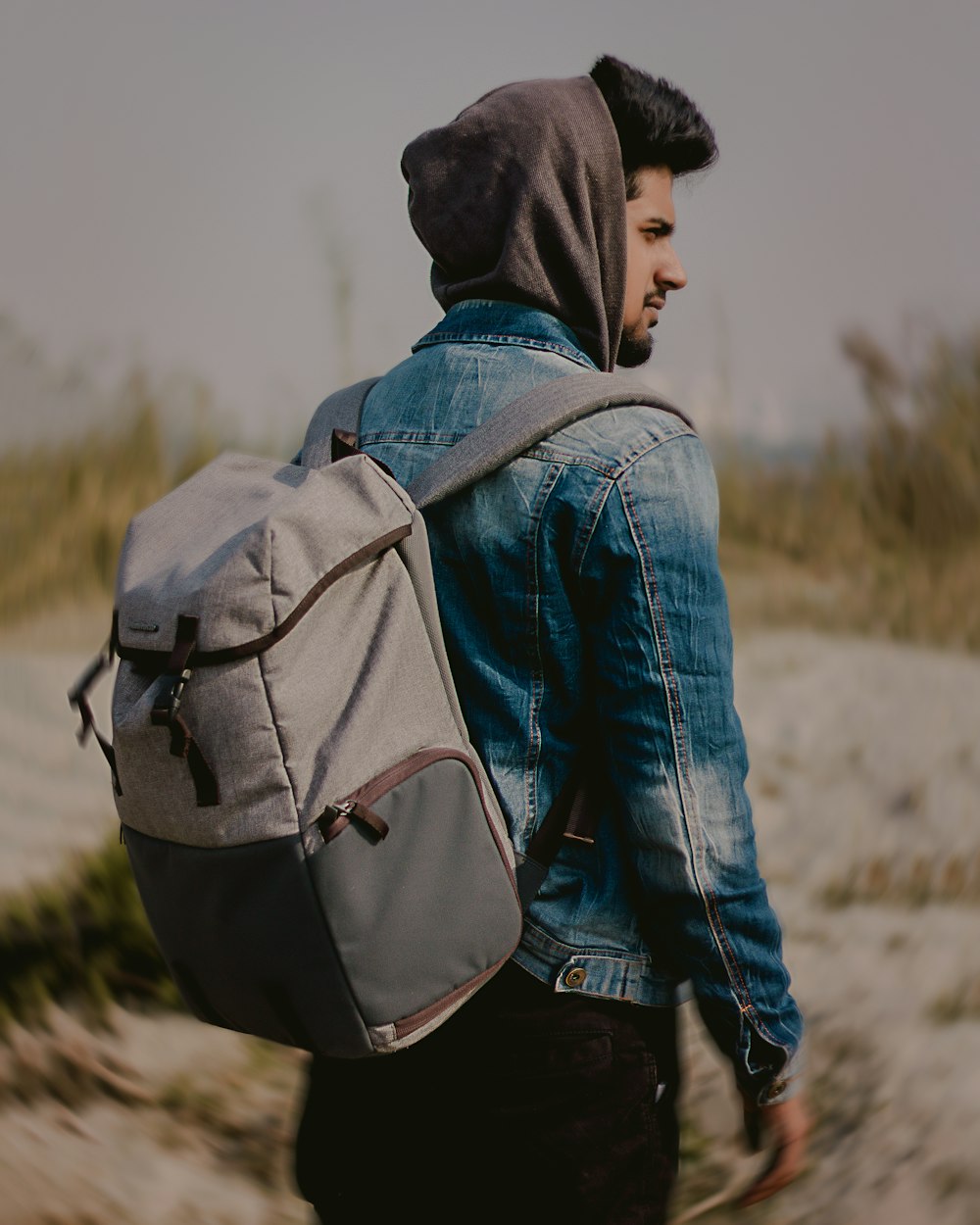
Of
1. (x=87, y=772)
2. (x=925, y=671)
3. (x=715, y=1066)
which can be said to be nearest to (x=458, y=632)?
(x=715, y=1066)

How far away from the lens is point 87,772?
297 cm

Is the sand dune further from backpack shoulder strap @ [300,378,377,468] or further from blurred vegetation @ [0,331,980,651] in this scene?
backpack shoulder strap @ [300,378,377,468]

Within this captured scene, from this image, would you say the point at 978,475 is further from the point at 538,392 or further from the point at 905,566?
the point at 538,392

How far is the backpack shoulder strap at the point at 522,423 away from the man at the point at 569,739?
0.02m

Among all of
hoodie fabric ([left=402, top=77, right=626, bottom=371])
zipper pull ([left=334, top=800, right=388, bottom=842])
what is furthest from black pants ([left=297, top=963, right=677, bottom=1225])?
→ hoodie fabric ([left=402, top=77, right=626, bottom=371])

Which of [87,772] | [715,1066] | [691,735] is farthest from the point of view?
[87,772]

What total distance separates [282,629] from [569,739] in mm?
305

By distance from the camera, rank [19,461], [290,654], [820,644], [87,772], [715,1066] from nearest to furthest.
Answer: [290,654]
[715,1066]
[87,772]
[19,461]
[820,644]

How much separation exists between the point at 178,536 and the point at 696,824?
517 millimetres

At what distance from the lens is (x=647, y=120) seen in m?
1.25

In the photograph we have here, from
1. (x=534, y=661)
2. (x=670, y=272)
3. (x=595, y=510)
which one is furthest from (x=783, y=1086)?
(x=670, y=272)

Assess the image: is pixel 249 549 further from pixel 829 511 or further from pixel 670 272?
pixel 829 511

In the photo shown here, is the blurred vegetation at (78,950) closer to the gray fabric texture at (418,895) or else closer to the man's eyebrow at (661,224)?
the gray fabric texture at (418,895)

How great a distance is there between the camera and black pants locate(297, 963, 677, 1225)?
1.08 m
